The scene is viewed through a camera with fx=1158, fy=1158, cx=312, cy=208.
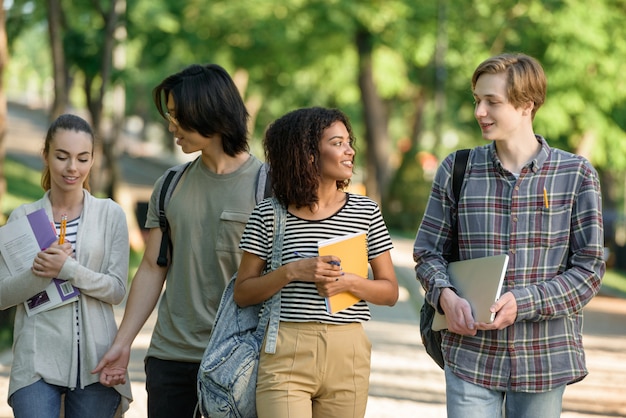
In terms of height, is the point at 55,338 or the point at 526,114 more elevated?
the point at 526,114

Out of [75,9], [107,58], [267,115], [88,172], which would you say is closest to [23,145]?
[267,115]

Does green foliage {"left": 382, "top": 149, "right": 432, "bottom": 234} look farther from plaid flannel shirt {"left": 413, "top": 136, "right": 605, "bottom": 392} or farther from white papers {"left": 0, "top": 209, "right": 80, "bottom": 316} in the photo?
plaid flannel shirt {"left": 413, "top": 136, "right": 605, "bottom": 392}

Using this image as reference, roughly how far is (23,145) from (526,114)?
44.8 metres

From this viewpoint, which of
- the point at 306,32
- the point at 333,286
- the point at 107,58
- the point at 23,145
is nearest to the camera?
the point at 333,286

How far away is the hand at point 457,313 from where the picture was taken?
389cm

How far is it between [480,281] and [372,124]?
31.4m

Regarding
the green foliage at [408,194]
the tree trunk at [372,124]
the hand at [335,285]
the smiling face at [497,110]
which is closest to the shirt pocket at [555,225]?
the smiling face at [497,110]

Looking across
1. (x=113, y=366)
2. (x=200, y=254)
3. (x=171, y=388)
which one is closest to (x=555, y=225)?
(x=200, y=254)

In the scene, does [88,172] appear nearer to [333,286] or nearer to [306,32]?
[333,286]

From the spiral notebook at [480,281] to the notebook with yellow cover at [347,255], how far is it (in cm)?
35

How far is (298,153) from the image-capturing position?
12.9 feet

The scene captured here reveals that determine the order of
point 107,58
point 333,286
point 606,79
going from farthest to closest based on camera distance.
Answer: point 606,79, point 107,58, point 333,286

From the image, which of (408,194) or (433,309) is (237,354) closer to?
(433,309)

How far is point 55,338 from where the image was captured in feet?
14.4
